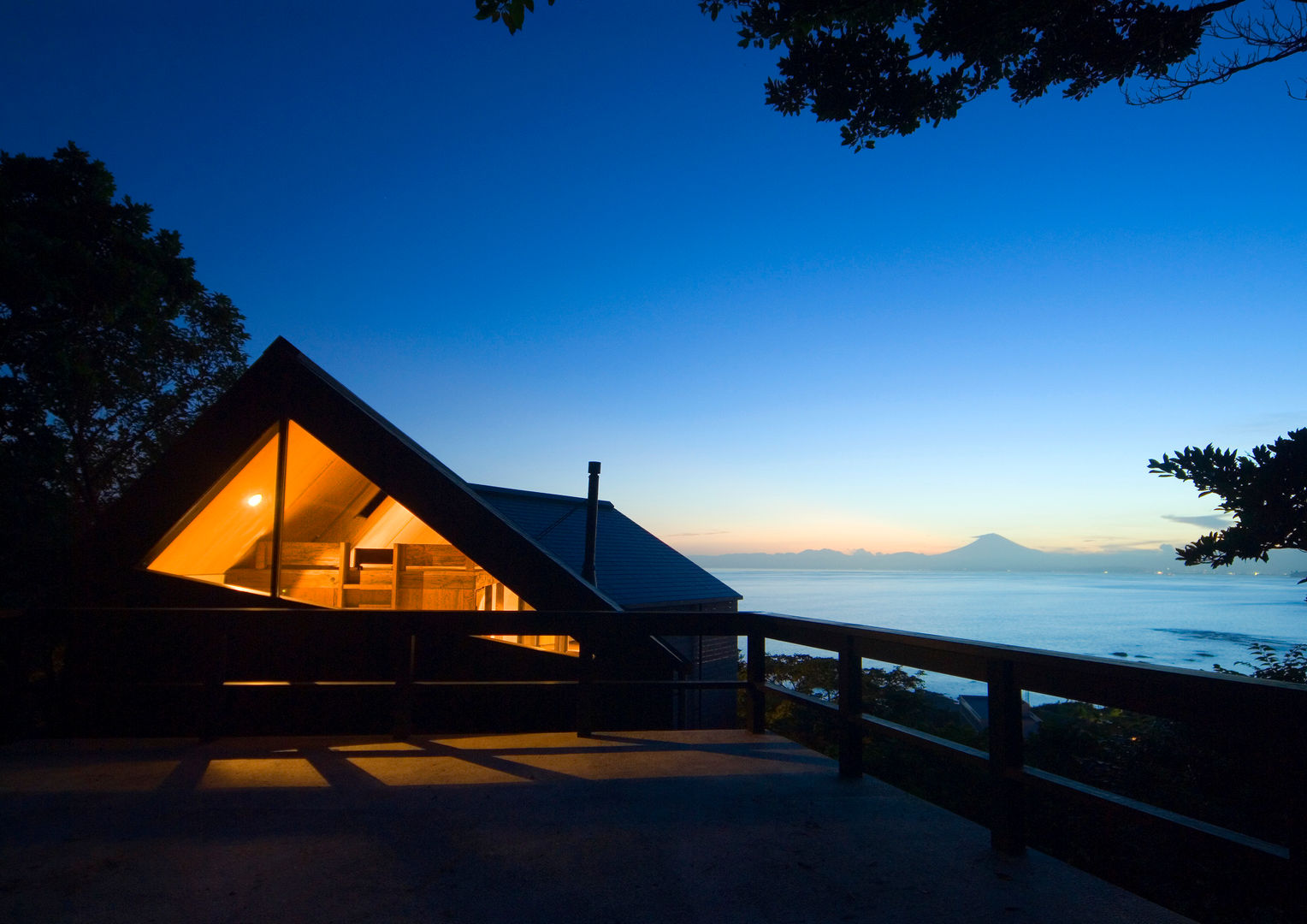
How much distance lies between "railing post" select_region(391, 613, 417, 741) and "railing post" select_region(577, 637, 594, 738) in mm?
1199

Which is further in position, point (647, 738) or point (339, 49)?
point (339, 49)

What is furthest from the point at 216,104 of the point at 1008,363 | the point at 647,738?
the point at 1008,363

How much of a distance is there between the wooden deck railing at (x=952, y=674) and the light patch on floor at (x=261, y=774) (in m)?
0.78

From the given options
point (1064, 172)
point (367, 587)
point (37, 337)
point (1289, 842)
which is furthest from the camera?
point (37, 337)

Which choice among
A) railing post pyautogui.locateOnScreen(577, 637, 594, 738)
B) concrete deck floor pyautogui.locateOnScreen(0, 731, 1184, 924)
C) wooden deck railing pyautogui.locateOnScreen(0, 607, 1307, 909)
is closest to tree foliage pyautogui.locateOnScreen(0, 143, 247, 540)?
wooden deck railing pyautogui.locateOnScreen(0, 607, 1307, 909)

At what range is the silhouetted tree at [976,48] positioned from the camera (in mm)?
3910

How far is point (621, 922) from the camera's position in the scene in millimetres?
2191

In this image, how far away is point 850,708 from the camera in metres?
3.79

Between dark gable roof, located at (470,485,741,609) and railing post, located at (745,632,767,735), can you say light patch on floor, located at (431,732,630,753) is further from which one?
dark gable roof, located at (470,485,741,609)

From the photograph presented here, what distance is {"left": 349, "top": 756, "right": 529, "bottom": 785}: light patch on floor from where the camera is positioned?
3859mm

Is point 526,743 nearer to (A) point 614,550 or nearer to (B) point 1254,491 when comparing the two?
(B) point 1254,491

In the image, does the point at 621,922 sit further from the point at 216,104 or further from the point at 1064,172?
the point at 216,104

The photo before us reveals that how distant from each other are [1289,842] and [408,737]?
15.7 feet

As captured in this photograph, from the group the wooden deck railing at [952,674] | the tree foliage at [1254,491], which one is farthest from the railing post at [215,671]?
the tree foliage at [1254,491]
